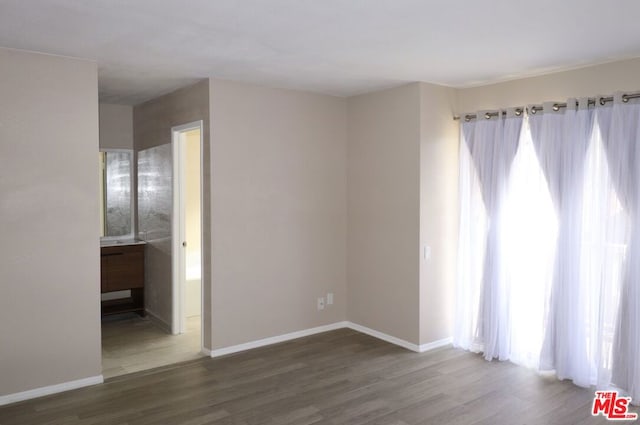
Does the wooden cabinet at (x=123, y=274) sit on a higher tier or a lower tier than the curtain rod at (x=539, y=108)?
lower

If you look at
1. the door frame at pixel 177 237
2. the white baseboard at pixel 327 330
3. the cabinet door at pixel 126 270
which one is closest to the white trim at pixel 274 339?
the white baseboard at pixel 327 330

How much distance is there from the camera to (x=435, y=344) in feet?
15.3

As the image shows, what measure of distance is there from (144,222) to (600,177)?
4620 millimetres

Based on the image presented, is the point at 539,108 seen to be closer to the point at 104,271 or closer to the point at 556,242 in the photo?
the point at 556,242

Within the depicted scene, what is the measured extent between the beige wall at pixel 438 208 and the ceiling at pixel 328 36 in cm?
34

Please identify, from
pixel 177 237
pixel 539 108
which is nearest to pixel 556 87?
pixel 539 108

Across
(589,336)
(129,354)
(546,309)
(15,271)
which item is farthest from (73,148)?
(589,336)

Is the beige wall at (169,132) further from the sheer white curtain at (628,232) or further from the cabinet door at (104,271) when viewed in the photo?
the sheer white curtain at (628,232)

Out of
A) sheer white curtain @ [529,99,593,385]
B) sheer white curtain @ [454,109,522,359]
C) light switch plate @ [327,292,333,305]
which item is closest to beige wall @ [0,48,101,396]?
light switch plate @ [327,292,333,305]

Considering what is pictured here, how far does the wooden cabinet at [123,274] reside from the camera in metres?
5.40

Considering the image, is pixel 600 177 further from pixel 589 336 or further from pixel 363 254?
pixel 363 254

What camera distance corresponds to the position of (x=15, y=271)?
347 centimetres

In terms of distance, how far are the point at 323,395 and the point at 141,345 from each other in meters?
2.07

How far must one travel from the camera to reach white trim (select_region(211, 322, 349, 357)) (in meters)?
4.46
